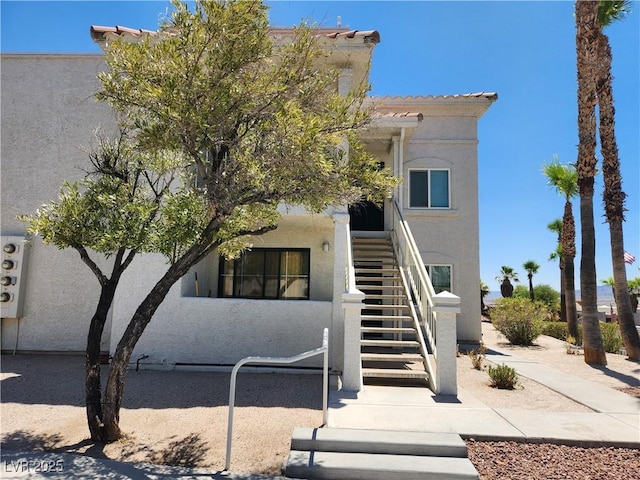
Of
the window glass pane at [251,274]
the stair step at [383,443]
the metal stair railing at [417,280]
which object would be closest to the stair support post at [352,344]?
the metal stair railing at [417,280]

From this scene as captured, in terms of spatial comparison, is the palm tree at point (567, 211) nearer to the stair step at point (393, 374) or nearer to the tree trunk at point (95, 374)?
the stair step at point (393, 374)

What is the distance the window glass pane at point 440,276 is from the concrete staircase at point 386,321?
255cm

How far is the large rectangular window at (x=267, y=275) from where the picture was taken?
460 inches

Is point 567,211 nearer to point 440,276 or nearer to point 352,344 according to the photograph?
point 440,276

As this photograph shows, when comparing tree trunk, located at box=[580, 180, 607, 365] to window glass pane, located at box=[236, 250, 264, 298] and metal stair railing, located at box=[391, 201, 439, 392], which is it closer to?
metal stair railing, located at box=[391, 201, 439, 392]

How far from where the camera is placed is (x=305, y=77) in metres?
Result: 5.42

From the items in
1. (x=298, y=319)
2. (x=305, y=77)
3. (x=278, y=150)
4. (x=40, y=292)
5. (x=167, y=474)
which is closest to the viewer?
(x=167, y=474)

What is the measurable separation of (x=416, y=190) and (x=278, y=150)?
383 inches

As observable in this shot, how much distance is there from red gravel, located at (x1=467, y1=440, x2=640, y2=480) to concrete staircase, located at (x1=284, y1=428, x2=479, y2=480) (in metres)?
0.25

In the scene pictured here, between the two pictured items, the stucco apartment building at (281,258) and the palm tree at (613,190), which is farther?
the palm tree at (613,190)

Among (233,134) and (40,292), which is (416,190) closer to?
(233,134)

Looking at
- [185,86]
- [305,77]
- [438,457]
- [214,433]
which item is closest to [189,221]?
[185,86]

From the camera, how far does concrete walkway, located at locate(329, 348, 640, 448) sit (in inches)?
205

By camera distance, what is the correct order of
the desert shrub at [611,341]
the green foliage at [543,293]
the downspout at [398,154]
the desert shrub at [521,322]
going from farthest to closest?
the green foliage at [543,293], the desert shrub at [521,322], the desert shrub at [611,341], the downspout at [398,154]
